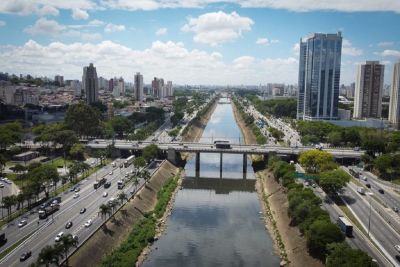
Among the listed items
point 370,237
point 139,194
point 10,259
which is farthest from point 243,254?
point 10,259

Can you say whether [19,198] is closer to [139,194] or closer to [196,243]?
[139,194]

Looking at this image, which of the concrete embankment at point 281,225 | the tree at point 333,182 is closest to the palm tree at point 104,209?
the concrete embankment at point 281,225

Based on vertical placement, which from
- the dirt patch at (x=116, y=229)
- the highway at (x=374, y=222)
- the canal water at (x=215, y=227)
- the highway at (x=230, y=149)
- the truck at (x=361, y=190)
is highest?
the highway at (x=230, y=149)

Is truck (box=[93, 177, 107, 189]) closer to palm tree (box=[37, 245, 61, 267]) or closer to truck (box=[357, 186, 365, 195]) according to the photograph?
palm tree (box=[37, 245, 61, 267])

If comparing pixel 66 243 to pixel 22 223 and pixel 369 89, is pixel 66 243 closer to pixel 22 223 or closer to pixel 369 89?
pixel 22 223

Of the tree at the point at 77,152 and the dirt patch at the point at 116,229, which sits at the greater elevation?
the tree at the point at 77,152

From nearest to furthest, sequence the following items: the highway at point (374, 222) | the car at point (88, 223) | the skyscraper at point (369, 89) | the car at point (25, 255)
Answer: the car at point (25, 255), the highway at point (374, 222), the car at point (88, 223), the skyscraper at point (369, 89)

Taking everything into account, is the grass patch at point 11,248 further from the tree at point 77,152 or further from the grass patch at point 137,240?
the tree at point 77,152
